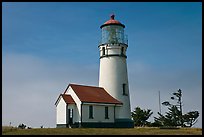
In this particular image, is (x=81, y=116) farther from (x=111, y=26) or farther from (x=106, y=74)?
(x=111, y=26)

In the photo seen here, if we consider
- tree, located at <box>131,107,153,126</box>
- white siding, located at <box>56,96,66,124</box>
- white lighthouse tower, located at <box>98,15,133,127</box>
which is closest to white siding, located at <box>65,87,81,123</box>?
white siding, located at <box>56,96,66,124</box>

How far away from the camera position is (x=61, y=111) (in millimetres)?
28578

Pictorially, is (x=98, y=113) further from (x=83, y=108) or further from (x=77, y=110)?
(x=77, y=110)

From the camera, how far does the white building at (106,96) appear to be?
92.7 feet

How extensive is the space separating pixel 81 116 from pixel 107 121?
9.59 ft

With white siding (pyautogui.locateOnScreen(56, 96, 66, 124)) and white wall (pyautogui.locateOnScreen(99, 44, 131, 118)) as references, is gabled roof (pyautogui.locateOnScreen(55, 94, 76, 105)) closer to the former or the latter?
white siding (pyautogui.locateOnScreen(56, 96, 66, 124))

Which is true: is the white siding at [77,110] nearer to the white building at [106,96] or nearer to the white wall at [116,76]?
the white building at [106,96]

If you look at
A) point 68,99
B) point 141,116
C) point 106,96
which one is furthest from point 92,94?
point 141,116

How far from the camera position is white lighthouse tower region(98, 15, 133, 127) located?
102 feet

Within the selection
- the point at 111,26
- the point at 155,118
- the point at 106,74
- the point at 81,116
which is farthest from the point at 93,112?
the point at 155,118

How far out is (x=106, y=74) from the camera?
31500mm

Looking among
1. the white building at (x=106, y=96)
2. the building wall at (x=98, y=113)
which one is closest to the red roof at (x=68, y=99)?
the white building at (x=106, y=96)

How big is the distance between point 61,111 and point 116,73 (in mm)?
5902

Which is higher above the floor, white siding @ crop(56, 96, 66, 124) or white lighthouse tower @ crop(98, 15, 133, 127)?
white lighthouse tower @ crop(98, 15, 133, 127)
